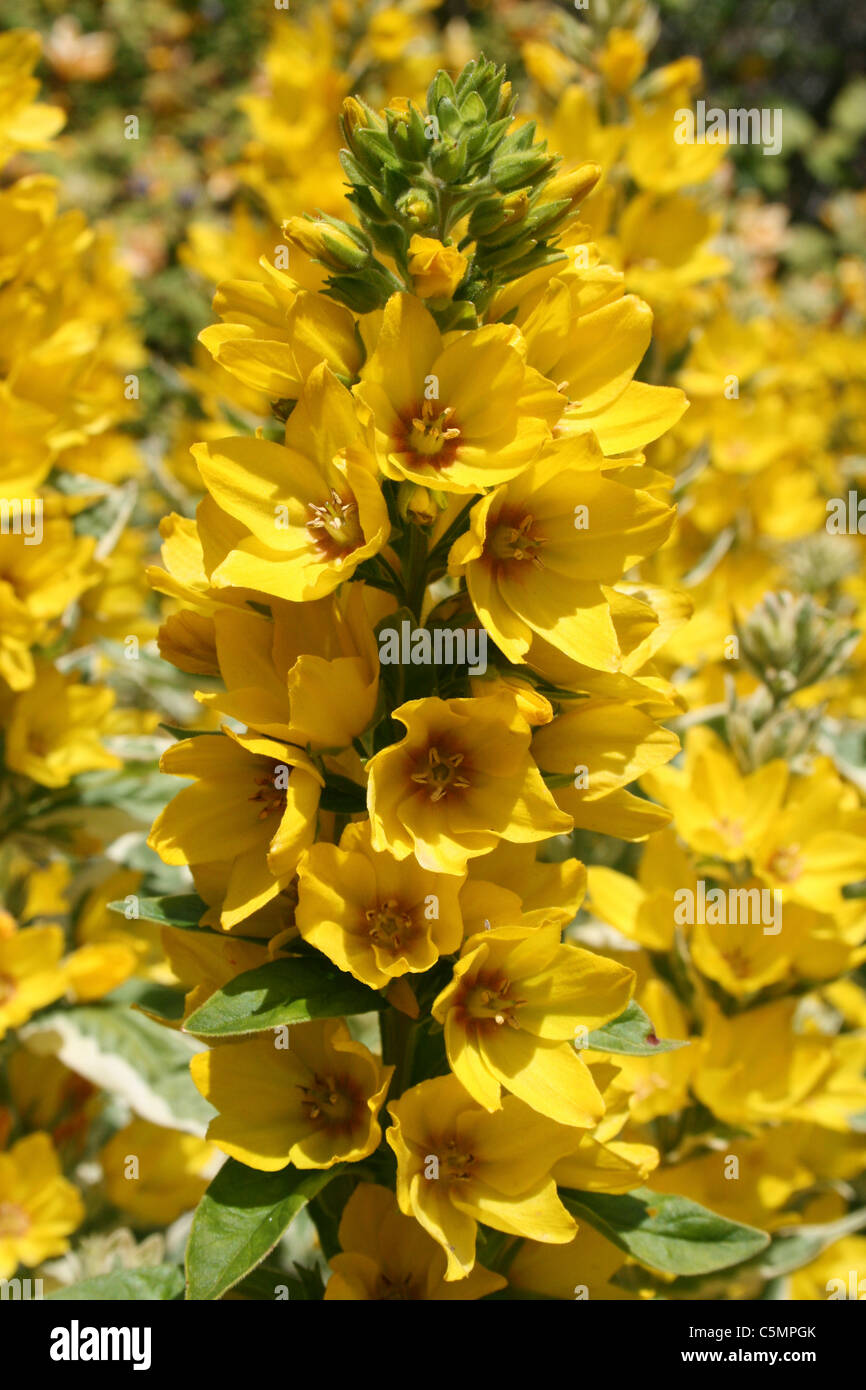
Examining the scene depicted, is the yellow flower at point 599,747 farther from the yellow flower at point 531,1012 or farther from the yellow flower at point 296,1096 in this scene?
the yellow flower at point 296,1096

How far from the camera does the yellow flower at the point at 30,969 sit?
2.05 meters

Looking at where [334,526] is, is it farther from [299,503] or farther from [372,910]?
[372,910]

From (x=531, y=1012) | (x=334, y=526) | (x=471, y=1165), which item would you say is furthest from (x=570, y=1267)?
(x=334, y=526)

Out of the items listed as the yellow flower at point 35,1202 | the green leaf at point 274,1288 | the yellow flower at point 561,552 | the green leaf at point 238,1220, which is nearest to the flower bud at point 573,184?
the yellow flower at point 561,552

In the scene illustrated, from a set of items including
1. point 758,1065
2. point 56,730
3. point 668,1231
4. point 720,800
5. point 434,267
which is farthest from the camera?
point 56,730

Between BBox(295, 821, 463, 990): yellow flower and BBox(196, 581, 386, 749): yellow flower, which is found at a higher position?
BBox(196, 581, 386, 749): yellow flower

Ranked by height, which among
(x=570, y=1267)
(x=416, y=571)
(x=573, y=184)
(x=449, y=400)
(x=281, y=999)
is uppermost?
(x=573, y=184)

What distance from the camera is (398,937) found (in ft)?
3.92

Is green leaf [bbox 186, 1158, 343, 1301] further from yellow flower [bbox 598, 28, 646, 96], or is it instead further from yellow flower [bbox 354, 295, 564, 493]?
yellow flower [bbox 598, 28, 646, 96]

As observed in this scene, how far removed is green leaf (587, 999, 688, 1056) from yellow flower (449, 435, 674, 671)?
1.35 ft

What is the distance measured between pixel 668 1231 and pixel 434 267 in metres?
1.12

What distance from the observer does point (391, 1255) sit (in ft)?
4.31

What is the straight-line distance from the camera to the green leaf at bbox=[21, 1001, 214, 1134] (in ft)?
6.88

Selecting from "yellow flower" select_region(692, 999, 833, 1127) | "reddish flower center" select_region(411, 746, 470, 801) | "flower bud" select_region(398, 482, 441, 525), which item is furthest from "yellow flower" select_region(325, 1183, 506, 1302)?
"flower bud" select_region(398, 482, 441, 525)
